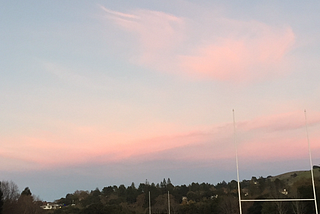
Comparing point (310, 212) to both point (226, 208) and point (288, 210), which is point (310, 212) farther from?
point (226, 208)

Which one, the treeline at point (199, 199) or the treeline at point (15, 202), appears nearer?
the treeline at point (199, 199)

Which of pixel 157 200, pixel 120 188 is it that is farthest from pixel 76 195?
pixel 157 200

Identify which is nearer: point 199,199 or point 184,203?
point 184,203

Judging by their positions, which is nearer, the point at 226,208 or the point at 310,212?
the point at 310,212

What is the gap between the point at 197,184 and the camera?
70.9m

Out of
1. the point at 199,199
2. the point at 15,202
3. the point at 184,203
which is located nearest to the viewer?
the point at 15,202

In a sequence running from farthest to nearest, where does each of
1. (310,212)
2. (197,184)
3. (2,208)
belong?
(197,184), (2,208), (310,212)

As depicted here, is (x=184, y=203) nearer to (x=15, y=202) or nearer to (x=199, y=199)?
(x=199, y=199)

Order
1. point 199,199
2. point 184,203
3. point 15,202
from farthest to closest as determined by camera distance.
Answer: point 199,199, point 184,203, point 15,202

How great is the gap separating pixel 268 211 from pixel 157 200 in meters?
23.2

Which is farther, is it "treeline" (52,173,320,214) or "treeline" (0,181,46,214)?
"treeline" (0,181,46,214)

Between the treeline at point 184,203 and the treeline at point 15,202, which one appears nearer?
the treeline at point 184,203

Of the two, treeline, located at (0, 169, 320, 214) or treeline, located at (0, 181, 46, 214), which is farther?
treeline, located at (0, 181, 46, 214)

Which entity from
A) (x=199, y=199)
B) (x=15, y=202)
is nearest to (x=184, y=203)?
(x=199, y=199)
